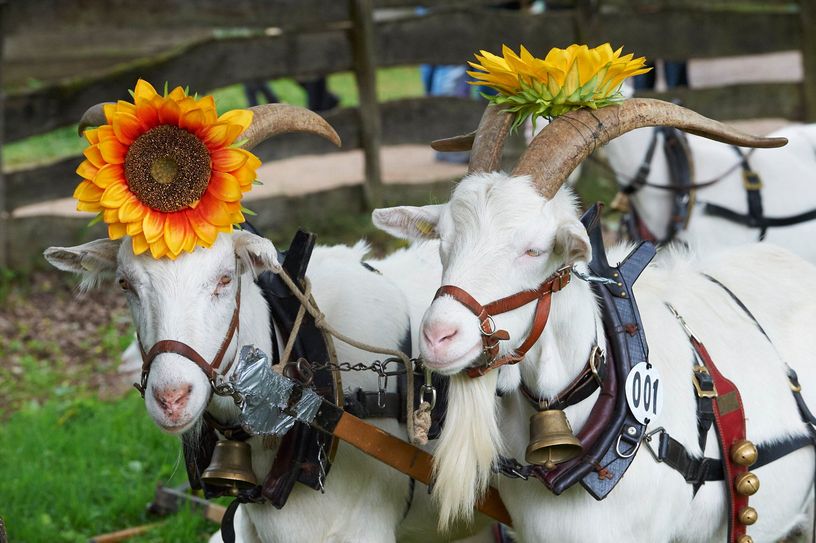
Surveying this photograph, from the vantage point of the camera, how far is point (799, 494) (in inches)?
144

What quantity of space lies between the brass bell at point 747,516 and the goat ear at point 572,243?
3.49 ft

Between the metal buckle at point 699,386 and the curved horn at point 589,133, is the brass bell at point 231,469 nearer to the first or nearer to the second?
the curved horn at point 589,133

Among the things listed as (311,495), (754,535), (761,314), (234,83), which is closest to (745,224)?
(761,314)

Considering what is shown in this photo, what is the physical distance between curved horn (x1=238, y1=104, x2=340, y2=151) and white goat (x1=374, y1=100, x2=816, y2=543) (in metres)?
0.44

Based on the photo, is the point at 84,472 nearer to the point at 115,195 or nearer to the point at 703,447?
the point at 115,195

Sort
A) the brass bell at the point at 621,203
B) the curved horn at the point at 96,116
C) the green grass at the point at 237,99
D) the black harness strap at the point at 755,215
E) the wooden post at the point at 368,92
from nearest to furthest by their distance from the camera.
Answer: the curved horn at the point at 96,116 < the black harness strap at the point at 755,215 < the brass bell at the point at 621,203 < the wooden post at the point at 368,92 < the green grass at the point at 237,99

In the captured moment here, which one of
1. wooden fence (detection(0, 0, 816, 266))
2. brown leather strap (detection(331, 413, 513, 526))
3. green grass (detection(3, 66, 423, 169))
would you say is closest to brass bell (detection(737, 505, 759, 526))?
brown leather strap (detection(331, 413, 513, 526))

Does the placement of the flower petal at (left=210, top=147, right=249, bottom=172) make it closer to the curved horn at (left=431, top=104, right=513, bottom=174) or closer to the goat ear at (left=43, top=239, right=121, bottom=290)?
the goat ear at (left=43, top=239, right=121, bottom=290)

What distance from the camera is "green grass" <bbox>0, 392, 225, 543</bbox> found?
16.2ft

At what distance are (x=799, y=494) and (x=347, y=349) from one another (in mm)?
1681

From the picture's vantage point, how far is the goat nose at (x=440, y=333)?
9.14 feet

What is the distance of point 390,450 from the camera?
3338 mm

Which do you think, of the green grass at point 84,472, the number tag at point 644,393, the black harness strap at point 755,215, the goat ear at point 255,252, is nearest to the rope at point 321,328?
the goat ear at point 255,252

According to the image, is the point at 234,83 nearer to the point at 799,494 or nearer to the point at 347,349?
the point at 347,349
